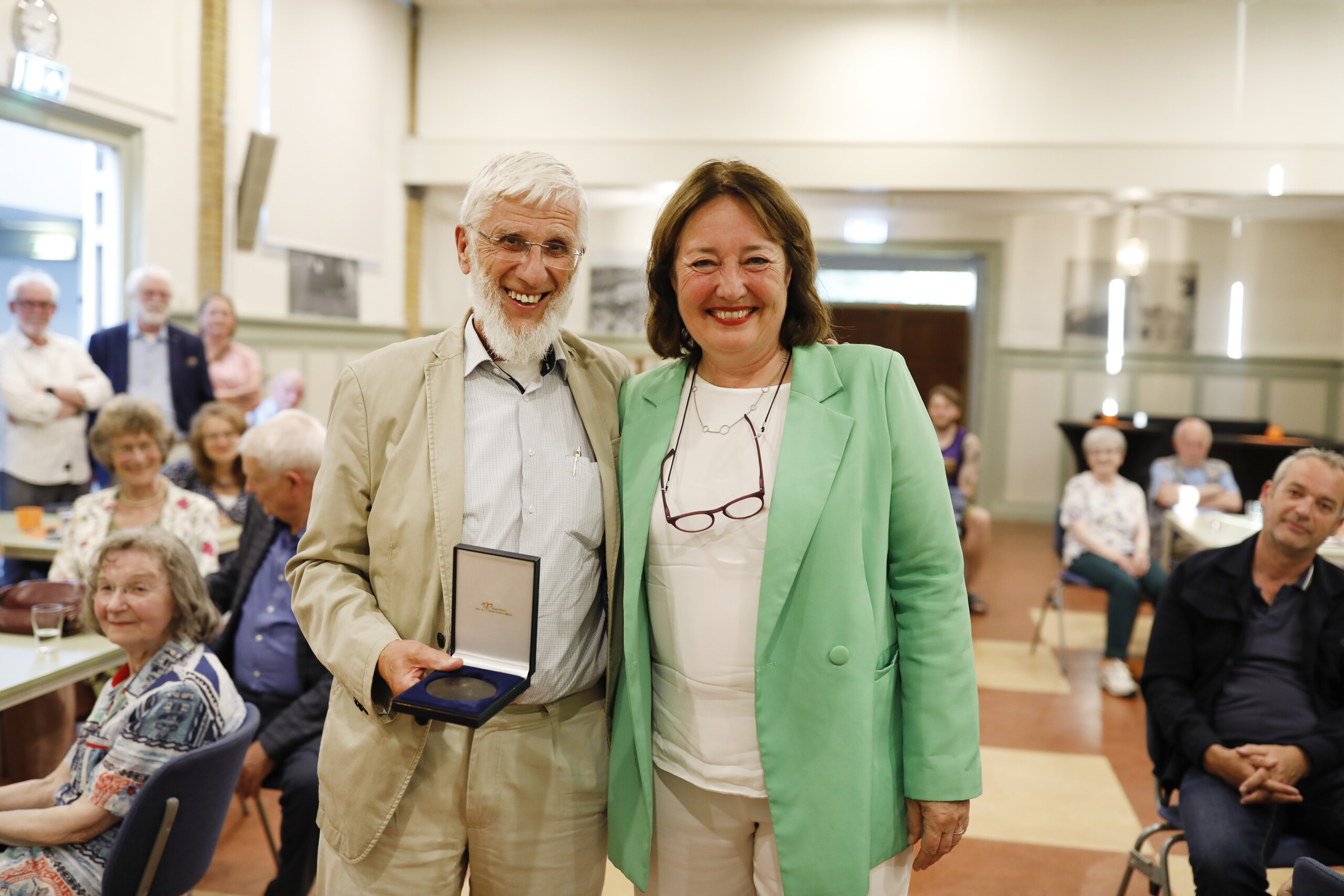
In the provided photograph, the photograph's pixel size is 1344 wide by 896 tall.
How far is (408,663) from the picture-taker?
1.41 metres

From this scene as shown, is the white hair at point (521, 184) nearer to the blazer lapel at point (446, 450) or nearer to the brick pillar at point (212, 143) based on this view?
the blazer lapel at point (446, 450)

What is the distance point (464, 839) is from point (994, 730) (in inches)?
129

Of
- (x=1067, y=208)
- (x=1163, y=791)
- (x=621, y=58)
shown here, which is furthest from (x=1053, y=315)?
(x=1163, y=791)

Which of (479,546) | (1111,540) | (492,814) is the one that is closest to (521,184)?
(479,546)

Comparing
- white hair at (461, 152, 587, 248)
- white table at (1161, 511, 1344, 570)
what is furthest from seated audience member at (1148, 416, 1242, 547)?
white hair at (461, 152, 587, 248)

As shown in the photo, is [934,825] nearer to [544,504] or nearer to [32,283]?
[544,504]

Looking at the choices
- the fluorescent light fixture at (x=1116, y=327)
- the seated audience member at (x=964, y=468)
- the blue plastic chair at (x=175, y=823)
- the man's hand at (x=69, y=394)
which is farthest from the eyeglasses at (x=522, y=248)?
the fluorescent light fixture at (x=1116, y=327)

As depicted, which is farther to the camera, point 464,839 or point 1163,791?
point 1163,791

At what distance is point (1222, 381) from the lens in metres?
10.1

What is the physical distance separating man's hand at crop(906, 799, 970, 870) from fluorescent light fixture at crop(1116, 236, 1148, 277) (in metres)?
8.35

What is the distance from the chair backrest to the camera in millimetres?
1432

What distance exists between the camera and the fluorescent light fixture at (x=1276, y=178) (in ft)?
25.6

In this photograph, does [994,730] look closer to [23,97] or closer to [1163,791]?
[1163,791]

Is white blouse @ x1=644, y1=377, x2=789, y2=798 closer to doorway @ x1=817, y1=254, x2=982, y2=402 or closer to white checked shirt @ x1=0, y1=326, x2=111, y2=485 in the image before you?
white checked shirt @ x1=0, y1=326, x2=111, y2=485
